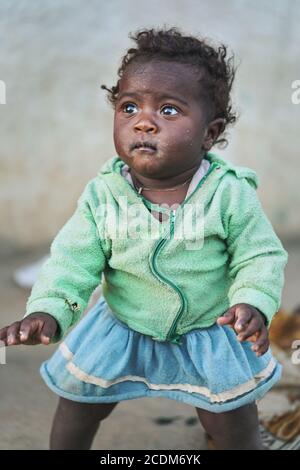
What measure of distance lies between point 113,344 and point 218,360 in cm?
25

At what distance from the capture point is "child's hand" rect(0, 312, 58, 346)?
5.36 ft

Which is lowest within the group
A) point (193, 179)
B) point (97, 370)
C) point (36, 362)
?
point (36, 362)

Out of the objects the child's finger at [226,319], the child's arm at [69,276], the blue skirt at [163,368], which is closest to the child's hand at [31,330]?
the child's arm at [69,276]

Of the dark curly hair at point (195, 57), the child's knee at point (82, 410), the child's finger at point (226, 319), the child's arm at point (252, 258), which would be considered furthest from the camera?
the child's knee at point (82, 410)

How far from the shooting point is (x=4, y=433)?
7.80 feet

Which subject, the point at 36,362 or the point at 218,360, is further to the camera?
the point at 36,362

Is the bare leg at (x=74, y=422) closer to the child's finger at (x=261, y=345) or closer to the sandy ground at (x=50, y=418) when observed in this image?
the sandy ground at (x=50, y=418)

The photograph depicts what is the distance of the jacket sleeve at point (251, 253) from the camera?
1.77 metres

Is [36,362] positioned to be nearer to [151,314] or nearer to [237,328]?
[151,314]

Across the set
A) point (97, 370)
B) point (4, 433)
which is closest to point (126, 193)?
point (97, 370)

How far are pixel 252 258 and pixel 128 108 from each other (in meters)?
0.44

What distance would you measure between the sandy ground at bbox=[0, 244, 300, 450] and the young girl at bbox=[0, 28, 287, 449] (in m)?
0.46

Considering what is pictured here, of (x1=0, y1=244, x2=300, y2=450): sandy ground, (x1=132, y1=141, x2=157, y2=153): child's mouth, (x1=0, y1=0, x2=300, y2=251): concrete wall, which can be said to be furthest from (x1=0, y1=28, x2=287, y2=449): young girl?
(x1=0, y1=0, x2=300, y2=251): concrete wall

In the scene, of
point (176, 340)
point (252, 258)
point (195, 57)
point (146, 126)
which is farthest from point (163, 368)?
point (195, 57)
